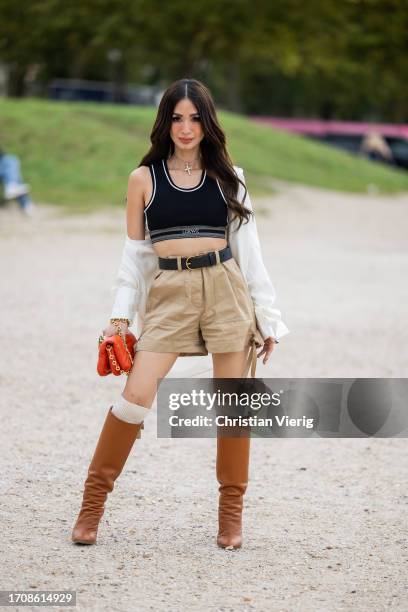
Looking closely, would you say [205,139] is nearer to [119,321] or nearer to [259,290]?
[259,290]

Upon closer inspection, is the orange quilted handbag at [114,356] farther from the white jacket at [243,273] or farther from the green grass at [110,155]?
the green grass at [110,155]

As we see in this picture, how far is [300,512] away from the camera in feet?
15.6

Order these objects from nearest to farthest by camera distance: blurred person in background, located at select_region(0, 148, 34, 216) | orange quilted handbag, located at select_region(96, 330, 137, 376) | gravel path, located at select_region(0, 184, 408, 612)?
gravel path, located at select_region(0, 184, 408, 612), orange quilted handbag, located at select_region(96, 330, 137, 376), blurred person in background, located at select_region(0, 148, 34, 216)

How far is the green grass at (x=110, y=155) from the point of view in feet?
69.1

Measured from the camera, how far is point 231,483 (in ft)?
13.7

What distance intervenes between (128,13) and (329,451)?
32.4 metres

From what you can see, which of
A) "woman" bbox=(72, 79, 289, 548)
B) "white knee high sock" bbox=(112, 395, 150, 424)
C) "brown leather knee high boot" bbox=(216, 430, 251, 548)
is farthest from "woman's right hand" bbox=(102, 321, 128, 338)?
"brown leather knee high boot" bbox=(216, 430, 251, 548)

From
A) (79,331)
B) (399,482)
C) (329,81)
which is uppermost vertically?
(399,482)

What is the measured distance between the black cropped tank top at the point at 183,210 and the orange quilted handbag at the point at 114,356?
15.6 inches

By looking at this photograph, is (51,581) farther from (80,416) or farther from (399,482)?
(80,416)

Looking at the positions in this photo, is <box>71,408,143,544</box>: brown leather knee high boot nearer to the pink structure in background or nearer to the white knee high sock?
the white knee high sock

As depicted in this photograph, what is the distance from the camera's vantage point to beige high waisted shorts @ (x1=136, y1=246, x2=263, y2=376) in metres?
4.04

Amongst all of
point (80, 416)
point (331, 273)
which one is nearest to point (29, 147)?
point (331, 273)

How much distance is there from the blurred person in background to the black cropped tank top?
14225 mm
